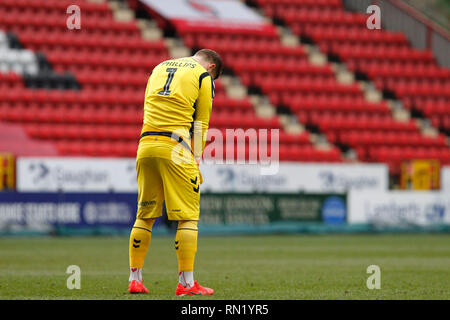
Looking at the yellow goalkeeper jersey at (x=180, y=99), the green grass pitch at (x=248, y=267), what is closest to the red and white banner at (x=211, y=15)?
the green grass pitch at (x=248, y=267)

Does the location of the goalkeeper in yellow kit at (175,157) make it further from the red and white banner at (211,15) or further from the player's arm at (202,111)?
the red and white banner at (211,15)

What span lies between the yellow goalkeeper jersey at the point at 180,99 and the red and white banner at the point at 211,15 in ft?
66.3

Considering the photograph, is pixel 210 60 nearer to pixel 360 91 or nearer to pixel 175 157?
pixel 175 157

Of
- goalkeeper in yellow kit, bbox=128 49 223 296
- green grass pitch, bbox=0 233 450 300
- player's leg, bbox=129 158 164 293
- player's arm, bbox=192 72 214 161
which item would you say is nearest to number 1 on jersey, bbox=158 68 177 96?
goalkeeper in yellow kit, bbox=128 49 223 296

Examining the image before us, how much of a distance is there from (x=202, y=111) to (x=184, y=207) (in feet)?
2.84

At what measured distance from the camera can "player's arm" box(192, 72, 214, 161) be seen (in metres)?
7.24

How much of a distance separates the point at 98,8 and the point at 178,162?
2068 centimetres

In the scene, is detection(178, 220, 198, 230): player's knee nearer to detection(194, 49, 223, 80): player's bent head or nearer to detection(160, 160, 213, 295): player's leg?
detection(160, 160, 213, 295): player's leg

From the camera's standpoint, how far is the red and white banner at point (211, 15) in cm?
2742

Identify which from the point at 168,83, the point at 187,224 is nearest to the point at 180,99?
the point at 168,83

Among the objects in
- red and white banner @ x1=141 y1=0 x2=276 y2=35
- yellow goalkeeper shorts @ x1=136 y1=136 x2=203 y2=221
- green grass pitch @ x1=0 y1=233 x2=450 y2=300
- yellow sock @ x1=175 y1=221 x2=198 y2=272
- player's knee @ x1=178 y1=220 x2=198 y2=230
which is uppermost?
red and white banner @ x1=141 y1=0 x2=276 y2=35

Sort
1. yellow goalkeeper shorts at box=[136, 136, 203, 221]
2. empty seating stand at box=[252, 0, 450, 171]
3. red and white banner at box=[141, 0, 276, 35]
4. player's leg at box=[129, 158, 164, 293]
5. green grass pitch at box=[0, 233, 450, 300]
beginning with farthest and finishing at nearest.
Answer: red and white banner at box=[141, 0, 276, 35], empty seating stand at box=[252, 0, 450, 171], green grass pitch at box=[0, 233, 450, 300], player's leg at box=[129, 158, 164, 293], yellow goalkeeper shorts at box=[136, 136, 203, 221]
